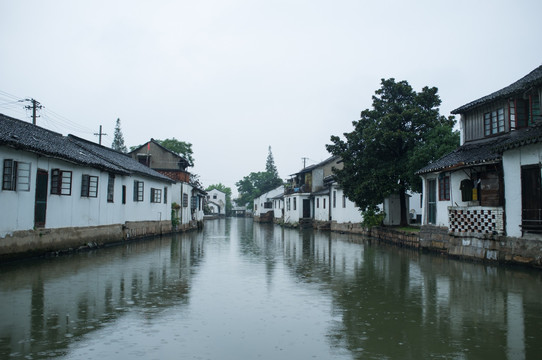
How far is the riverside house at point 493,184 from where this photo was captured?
14289 mm

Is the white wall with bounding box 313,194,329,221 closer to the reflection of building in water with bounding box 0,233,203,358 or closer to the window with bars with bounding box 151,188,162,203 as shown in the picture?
the window with bars with bounding box 151,188,162,203

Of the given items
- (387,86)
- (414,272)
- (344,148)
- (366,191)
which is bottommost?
(414,272)

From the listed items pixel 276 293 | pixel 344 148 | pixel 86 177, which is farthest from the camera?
pixel 344 148

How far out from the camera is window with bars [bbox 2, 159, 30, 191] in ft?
48.2

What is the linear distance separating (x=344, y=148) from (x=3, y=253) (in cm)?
2164

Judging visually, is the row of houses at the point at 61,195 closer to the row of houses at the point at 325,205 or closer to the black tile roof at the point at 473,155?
the row of houses at the point at 325,205

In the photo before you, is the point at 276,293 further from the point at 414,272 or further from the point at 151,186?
the point at 151,186

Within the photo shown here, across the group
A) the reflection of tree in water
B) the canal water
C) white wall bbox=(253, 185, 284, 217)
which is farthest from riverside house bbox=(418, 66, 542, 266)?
white wall bbox=(253, 185, 284, 217)

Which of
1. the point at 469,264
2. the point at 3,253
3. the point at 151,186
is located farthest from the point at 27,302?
the point at 151,186

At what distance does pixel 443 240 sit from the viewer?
18703 mm

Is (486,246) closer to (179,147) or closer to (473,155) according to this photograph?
(473,155)

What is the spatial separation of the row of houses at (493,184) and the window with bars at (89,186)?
655 inches

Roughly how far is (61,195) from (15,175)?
3171mm

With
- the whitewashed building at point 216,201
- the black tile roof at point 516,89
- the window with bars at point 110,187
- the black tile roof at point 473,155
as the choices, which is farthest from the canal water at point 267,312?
Result: the whitewashed building at point 216,201
